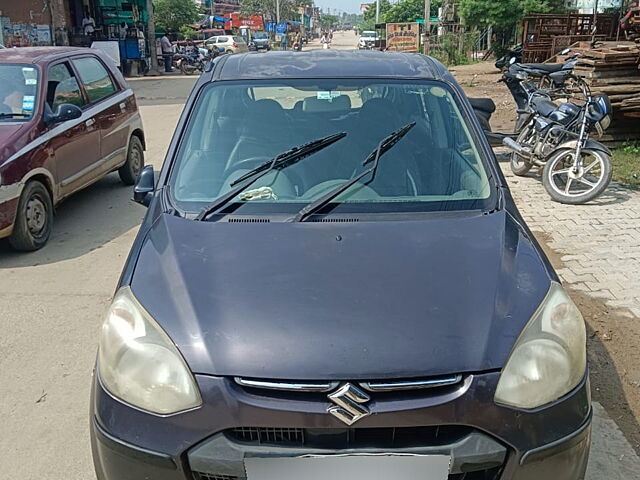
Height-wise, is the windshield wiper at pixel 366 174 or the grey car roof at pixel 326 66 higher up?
the grey car roof at pixel 326 66

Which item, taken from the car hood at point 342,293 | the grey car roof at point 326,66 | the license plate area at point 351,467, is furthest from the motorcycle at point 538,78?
the license plate area at point 351,467

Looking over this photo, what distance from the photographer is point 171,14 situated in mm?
38094

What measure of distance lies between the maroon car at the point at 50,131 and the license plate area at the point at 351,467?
437 centimetres

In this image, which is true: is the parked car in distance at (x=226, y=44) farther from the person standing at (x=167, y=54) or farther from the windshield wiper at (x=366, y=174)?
the windshield wiper at (x=366, y=174)

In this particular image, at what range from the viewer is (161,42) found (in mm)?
30125

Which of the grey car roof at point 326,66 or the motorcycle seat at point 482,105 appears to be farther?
the motorcycle seat at point 482,105

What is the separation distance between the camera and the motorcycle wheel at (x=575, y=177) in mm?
6875

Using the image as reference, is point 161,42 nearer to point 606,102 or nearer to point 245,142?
point 606,102

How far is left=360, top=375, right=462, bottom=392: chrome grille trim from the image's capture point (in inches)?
77.4

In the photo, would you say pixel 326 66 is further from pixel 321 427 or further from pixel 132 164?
pixel 132 164

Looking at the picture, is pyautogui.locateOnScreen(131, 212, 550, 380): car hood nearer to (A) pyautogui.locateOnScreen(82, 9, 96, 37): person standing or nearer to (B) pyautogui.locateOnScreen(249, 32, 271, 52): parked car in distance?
(A) pyautogui.locateOnScreen(82, 9, 96, 37): person standing

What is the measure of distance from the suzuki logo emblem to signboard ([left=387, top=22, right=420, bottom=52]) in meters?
29.4

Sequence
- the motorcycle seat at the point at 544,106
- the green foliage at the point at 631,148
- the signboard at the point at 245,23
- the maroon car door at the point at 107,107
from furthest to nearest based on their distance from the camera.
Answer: the signboard at the point at 245,23 → the green foliage at the point at 631,148 → the motorcycle seat at the point at 544,106 → the maroon car door at the point at 107,107

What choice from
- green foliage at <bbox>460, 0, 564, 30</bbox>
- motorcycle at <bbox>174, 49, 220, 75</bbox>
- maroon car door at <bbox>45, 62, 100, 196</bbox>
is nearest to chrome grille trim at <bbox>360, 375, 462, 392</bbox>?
maroon car door at <bbox>45, 62, 100, 196</bbox>
